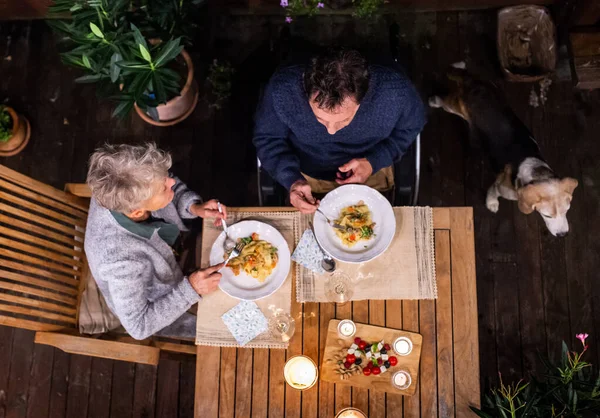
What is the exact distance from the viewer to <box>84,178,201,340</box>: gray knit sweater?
1.93 meters

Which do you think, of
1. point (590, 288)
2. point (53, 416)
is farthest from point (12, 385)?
point (590, 288)

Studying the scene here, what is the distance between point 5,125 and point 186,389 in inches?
82.4

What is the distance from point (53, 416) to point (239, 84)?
8.17 ft

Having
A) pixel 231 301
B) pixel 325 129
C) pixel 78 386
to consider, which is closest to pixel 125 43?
pixel 325 129

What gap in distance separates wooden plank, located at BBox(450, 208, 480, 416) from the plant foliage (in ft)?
9.28

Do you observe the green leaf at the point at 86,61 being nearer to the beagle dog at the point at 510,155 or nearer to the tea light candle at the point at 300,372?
the tea light candle at the point at 300,372

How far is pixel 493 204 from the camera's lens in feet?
9.67

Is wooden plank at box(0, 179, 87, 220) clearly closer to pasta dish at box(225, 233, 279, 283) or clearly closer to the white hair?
the white hair

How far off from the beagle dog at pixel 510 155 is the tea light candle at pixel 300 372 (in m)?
1.42

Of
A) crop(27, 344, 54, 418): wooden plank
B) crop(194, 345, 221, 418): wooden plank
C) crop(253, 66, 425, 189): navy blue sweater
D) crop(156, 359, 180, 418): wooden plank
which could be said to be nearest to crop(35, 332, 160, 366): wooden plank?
crop(194, 345, 221, 418): wooden plank

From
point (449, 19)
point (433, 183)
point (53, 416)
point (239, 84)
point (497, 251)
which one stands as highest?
point (449, 19)

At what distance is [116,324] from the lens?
7.73ft

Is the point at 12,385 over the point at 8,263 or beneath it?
beneath

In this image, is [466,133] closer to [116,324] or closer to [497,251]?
[497,251]
